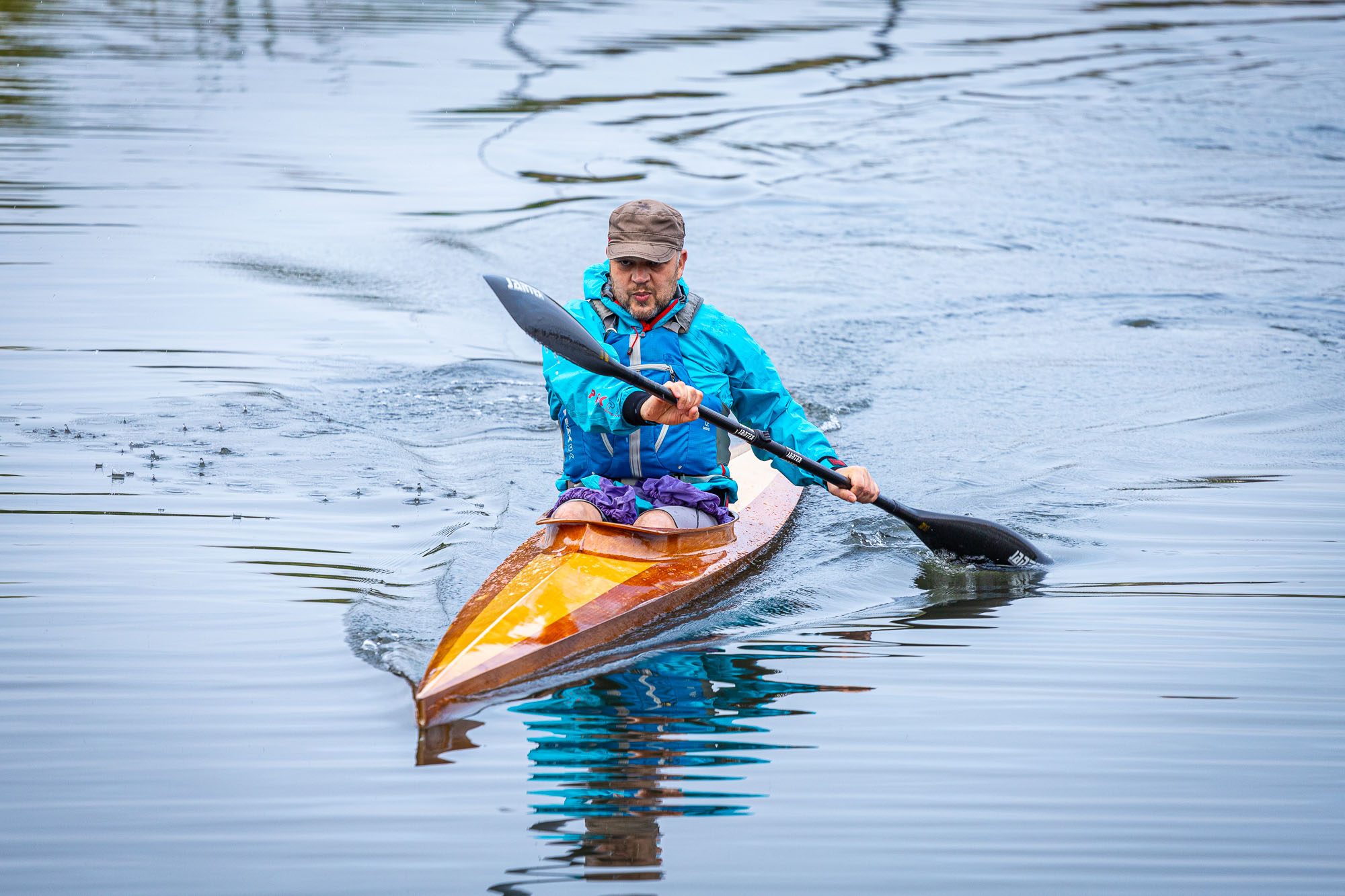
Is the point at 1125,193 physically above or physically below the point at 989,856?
above

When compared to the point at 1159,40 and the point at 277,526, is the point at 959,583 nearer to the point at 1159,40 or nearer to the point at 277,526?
the point at 277,526

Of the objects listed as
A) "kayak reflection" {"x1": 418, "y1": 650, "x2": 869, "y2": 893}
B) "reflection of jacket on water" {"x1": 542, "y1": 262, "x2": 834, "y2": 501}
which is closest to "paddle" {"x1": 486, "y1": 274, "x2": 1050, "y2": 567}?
"reflection of jacket on water" {"x1": 542, "y1": 262, "x2": 834, "y2": 501}

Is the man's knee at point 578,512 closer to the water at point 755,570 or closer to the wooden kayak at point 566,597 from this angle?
the wooden kayak at point 566,597

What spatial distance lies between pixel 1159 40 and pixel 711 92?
8437mm

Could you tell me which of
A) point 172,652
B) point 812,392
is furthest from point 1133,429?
point 172,652

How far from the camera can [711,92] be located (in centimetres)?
1688

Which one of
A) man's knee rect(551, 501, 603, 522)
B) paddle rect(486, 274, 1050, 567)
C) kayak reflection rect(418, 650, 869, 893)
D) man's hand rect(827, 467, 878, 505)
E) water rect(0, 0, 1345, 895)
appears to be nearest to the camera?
kayak reflection rect(418, 650, 869, 893)

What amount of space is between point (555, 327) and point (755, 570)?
56.8 inches

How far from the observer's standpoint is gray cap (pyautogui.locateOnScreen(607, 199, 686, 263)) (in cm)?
484

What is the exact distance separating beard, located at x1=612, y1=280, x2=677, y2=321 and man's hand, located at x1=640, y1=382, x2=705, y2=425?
0.50 m

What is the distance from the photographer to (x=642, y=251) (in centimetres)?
487

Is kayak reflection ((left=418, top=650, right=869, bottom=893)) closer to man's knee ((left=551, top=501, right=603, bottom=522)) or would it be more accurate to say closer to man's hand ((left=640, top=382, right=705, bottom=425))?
man's knee ((left=551, top=501, right=603, bottom=522))

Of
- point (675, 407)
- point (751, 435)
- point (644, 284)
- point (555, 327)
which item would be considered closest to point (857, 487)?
point (751, 435)

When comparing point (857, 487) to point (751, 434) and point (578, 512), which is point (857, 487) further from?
point (578, 512)
